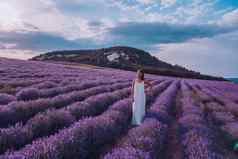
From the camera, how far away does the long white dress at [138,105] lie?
684 cm

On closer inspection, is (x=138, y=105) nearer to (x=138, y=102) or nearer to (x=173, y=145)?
(x=138, y=102)

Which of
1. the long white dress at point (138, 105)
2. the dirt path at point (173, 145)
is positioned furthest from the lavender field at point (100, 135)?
the long white dress at point (138, 105)

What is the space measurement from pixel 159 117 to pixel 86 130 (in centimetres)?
273

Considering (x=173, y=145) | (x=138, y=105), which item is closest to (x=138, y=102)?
(x=138, y=105)

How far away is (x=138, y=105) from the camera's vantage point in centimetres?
696

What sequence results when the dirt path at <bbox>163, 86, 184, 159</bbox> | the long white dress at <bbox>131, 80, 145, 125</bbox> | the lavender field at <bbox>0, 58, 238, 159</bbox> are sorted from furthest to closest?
the long white dress at <bbox>131, 80, 145, 125</bbox>, the dirt path at <bbox>163, 86, 184, 159</bbox>, the lavender field at <bbox>0, 58, 238, 159</bbox>

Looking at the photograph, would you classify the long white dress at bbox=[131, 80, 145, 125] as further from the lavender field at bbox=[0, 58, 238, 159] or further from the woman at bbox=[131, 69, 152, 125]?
the lavender field at bbox=[0, 58, 238, 159]

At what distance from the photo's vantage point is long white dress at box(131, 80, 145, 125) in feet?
22.4

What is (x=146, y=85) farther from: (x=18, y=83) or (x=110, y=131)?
(x=18, y=83)

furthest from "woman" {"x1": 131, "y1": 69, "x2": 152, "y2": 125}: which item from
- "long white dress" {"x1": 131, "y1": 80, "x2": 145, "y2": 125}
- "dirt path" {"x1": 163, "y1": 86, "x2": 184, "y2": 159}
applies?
"dirt path" {"x1": 163, "y1": 86, "x2": 184, "y2": 159}

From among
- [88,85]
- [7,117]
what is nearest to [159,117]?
[7,117]

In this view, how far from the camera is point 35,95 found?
923 cm

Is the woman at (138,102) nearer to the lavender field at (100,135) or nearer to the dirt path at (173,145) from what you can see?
the lavender field at (100,135)

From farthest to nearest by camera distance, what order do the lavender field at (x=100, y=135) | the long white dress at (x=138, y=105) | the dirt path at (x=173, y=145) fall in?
the long white dress at (x=138, y=105)
the dirt path at (x=173, y=145)
the lavender field at (x=100, y=135)
